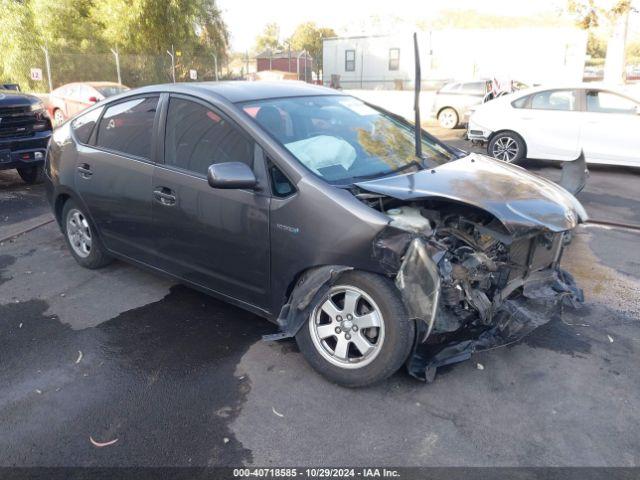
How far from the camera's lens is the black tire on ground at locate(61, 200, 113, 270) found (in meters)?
4.72

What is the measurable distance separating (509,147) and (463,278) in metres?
7.91

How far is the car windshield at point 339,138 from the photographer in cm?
341

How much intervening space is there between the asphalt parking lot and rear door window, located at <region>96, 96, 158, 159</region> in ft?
4.08

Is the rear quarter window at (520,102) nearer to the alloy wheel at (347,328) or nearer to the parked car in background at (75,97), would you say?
the alloy wheel at (347,328)

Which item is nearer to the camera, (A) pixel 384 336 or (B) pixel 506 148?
(A) pixel 384 336

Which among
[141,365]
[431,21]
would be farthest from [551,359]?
[431,21]

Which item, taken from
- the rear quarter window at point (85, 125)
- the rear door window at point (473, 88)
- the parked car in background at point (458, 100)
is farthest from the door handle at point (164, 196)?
the rear door window at point (473, 88)

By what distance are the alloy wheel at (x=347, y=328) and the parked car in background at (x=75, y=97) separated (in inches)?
534

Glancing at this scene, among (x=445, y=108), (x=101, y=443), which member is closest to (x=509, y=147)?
(x=445, y=108)

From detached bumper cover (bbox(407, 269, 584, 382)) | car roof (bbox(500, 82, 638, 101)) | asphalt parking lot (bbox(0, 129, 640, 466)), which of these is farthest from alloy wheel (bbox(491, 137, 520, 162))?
detached bumper cover (bbox(407, 269, 584, 382))

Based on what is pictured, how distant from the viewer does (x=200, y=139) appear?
12.2 ft

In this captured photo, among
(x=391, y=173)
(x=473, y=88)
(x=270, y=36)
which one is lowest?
(x=391, y=173)

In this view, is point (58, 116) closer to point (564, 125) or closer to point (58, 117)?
point (58, 117)

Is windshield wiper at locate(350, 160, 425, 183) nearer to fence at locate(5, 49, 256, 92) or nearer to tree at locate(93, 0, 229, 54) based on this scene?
fence at locate(5, 49, 256, 92)
